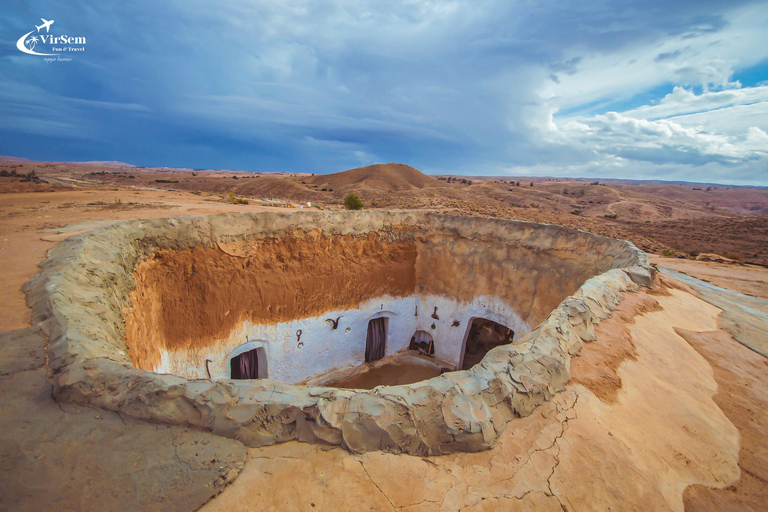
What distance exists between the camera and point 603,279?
6035 millimetres

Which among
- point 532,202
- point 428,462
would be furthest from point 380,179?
point 428,462

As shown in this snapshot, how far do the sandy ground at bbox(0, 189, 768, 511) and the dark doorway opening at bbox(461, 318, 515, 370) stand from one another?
9.42m

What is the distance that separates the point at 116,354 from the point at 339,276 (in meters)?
7.60

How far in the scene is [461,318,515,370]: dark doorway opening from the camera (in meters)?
13.1

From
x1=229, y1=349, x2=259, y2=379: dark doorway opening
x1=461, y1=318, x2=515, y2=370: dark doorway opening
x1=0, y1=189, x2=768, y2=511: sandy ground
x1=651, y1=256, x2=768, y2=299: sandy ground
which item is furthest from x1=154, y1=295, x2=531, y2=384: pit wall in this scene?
x1=651, y1=256, x2=768, y2=299: sandy ground

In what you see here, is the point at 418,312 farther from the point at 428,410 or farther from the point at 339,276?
the point at 428,410

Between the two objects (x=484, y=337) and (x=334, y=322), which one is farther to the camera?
(x=484, y=337)

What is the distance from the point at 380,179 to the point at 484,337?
126ft

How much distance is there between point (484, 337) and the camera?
43.8 feet

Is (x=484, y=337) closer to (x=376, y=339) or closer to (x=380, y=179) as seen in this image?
(x=376, y=339)

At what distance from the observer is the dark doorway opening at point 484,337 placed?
1312 centimetres

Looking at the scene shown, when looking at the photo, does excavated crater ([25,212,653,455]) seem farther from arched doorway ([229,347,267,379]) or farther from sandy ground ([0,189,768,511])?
sandy ground ([0,189,768,511])

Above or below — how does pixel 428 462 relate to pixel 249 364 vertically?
above

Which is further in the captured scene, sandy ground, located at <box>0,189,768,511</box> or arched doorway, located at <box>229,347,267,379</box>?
arched doorway, located at <box>229,347,267,379</box>
